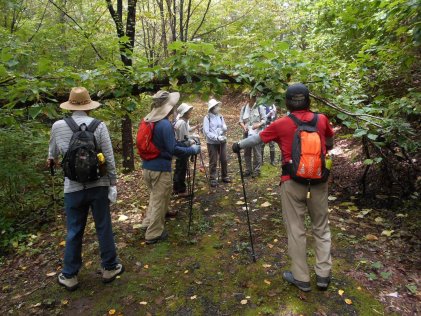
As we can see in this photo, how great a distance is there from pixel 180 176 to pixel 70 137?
150 inches

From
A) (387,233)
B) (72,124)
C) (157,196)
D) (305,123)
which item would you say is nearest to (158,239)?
(157,196)

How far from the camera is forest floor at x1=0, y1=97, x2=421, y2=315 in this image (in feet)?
11.8

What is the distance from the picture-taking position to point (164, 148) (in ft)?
16.5

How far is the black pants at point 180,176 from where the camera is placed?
24.3 feet

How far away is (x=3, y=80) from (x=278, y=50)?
404cm

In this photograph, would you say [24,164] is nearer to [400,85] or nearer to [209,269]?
[209,269]

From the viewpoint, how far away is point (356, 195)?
21.7 ft

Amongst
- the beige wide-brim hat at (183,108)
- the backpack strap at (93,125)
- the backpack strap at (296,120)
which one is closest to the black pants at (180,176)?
the beige wide-brim hat at (183,108)

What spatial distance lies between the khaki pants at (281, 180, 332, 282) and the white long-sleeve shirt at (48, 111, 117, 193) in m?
2.18

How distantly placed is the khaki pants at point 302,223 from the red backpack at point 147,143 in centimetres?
223

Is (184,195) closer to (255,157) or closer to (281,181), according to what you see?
(255,157)

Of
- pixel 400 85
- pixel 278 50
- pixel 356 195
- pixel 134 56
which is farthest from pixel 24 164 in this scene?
pixel 400 85

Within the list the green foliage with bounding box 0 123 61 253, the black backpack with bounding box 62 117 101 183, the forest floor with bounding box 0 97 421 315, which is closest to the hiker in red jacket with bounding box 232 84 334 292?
the forest floor with bounding box 0 97 421 315

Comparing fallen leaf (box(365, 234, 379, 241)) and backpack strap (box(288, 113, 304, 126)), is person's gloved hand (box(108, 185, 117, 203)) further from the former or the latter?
fallen leaf (box(365, 234, 379, 241))
